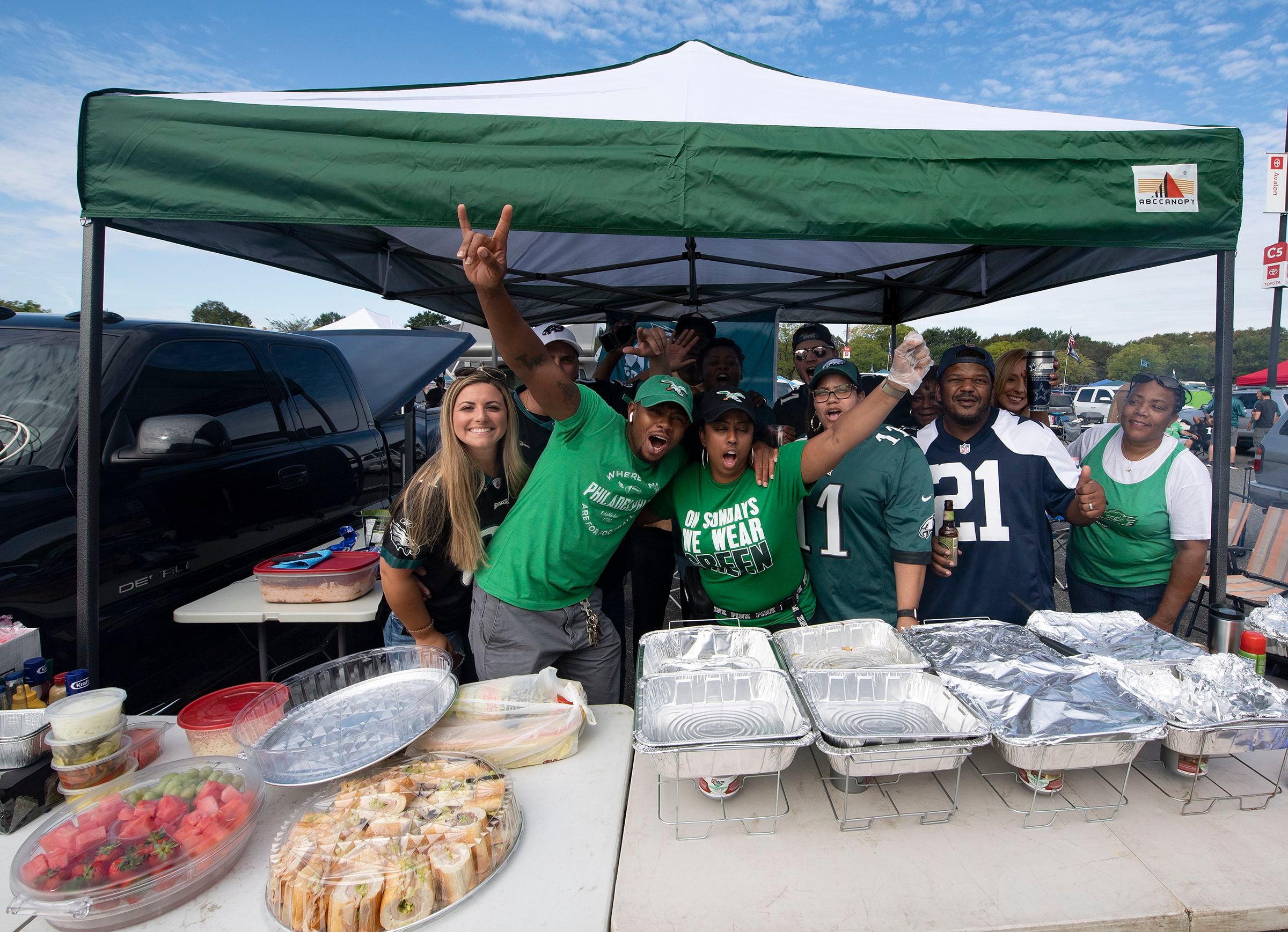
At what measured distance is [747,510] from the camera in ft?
7.72

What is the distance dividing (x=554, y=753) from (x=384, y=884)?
2.09 feet

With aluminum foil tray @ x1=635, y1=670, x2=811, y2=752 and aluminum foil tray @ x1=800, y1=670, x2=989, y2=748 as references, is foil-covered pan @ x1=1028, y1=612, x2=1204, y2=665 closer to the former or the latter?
aluminum foil tray @ x1=800, y1=670, x2=989, y2=748

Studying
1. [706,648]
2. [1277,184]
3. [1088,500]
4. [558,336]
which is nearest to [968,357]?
[1088,500]

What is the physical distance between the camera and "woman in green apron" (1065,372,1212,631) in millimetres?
2748

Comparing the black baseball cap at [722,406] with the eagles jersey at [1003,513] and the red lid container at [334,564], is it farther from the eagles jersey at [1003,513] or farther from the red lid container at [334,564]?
the red lid container at [334,564]

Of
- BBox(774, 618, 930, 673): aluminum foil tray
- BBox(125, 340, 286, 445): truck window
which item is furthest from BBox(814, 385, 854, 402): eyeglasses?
BBox(125, 340, 286, 445): truck window

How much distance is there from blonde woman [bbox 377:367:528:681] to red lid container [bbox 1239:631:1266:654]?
255 cm

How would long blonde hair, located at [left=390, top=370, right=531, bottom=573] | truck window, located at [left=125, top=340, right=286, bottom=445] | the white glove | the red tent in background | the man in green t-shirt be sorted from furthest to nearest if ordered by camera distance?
the red tent in background, truck window, located at [left=125, top=340, right=286, bottom=445], long blonde hair, located at [left=390, top=370, right=531, bottom=573], the man in green t-shirt, the white glove

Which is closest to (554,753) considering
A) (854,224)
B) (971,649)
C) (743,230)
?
(971,649)

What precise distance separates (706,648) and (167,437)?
2537 mm

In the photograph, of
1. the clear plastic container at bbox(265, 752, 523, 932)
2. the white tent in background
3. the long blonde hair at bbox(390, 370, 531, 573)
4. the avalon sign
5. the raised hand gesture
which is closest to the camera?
the clear plastic container at bbox(265, 752, 523, 932)

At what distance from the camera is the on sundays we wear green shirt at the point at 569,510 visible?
2.21m

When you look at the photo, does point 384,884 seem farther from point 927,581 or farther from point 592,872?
point 927,581

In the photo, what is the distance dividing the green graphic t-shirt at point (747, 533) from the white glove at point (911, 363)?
445 mm
